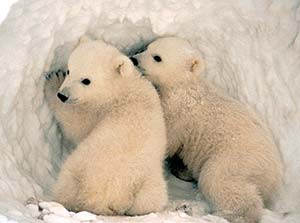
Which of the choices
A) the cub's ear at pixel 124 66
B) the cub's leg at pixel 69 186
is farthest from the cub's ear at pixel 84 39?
the cub's leg at pixel 69 186

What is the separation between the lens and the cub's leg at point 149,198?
14.3 feet

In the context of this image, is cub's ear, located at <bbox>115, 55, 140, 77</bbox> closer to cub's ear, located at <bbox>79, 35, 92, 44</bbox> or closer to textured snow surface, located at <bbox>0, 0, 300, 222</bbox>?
cub's ear, located at <bbox>79, 35, 92, 44</bbox>

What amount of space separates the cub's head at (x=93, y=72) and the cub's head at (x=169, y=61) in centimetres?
49

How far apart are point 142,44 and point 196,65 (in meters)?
0.43

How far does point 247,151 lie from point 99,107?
3.39ft

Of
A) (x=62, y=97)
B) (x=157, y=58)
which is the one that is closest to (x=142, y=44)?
(x=157, y=58)

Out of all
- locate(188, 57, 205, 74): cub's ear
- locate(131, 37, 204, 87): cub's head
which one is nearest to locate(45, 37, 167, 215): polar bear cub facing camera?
locate(131, 37, 204, 87): cub's head

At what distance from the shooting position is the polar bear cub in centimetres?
480

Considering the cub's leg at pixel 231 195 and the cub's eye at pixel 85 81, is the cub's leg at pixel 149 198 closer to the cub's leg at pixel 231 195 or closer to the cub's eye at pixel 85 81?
the cub's leg at pixel 231 195

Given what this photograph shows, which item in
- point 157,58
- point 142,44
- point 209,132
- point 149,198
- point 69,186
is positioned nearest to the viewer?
point 69,186

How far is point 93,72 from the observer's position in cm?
462

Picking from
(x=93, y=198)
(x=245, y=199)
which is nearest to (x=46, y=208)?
(x=93, y=198)

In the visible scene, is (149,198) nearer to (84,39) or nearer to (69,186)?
(69,186)

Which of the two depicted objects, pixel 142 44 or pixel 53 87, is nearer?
pixel 53 87
